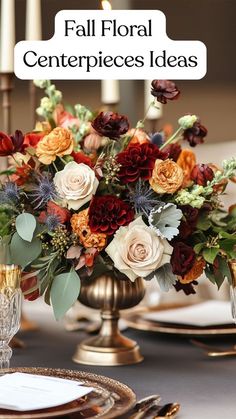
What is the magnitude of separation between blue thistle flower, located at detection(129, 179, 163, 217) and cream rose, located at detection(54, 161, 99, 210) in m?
0.07

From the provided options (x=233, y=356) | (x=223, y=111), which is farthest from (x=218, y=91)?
(x=233, y=356)

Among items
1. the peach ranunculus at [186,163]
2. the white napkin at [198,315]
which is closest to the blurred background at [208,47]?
Answer: the white napkin at [198,315]

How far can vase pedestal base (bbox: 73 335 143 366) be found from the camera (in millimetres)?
1552

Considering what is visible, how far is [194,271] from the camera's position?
147 centimetres

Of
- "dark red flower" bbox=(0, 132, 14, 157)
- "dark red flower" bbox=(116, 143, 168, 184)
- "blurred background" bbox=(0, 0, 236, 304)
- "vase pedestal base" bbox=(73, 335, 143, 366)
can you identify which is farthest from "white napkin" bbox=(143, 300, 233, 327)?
"blurred background" bbox=(0, 0, 236, 304)

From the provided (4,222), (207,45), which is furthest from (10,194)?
(207,45)

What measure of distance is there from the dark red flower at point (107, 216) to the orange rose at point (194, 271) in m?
0.14

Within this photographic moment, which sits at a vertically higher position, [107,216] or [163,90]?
[163,90]

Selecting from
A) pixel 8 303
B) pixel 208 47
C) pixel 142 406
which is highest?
pixel 208 47

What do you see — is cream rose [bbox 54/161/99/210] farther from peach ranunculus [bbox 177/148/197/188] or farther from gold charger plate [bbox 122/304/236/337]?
gold charger plate [bbox 122/304/236/337]

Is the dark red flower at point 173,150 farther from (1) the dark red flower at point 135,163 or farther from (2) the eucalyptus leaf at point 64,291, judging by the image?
(2) the eucalyptus leaf at point 64,291

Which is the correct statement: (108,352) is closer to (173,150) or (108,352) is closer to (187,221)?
(187,221)

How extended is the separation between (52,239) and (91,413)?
0.40 m

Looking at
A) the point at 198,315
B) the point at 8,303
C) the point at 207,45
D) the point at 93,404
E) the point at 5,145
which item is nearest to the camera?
the point at 93,404
